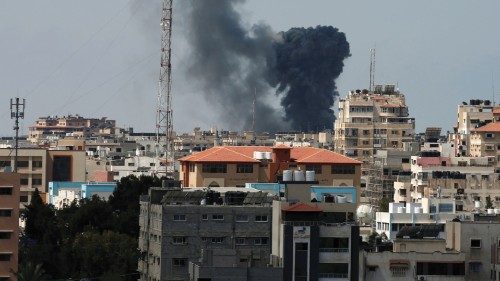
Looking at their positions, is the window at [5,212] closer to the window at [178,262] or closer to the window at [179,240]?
the window at [179,240]

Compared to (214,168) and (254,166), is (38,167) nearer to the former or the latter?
(214,168)

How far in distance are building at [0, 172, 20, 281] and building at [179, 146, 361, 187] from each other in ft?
82.0

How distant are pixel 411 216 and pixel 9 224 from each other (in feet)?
67.6

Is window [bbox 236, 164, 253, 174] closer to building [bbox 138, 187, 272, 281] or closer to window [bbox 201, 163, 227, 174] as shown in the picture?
Answer: window [bbox 201, 163, 227, 174]

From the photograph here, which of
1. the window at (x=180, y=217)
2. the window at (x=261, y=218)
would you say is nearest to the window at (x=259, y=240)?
the window at (x=261, y=218)

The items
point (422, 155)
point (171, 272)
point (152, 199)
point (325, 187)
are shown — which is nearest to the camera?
point (171, 272)

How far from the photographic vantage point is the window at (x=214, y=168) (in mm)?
137500

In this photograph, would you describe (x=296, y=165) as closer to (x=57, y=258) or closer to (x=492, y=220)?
(x=57, y=258)

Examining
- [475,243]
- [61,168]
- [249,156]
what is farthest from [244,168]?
[475,243]

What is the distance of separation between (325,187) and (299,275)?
51718 millimetres

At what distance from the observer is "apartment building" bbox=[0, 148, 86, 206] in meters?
166

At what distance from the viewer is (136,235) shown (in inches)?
4589

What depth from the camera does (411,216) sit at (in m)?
118

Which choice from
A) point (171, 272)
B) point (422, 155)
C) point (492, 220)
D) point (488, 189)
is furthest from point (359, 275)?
point (422, 155)
